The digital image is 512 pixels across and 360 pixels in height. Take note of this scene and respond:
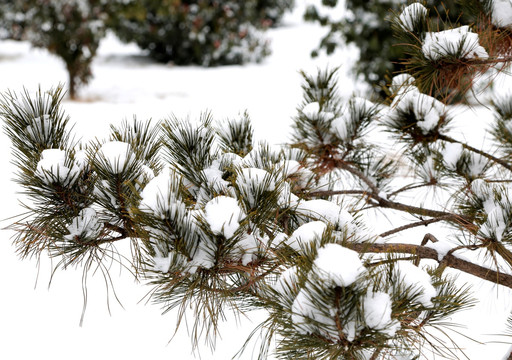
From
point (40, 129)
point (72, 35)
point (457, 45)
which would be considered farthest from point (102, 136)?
point (457, 45)

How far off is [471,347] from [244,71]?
280 inches

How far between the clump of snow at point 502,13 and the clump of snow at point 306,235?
30.6 inches

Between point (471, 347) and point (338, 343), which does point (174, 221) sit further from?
point (471, 347)

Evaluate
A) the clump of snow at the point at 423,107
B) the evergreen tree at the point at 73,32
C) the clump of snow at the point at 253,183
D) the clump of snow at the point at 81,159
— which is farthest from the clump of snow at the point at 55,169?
the evergreen tree at the point at 73,32

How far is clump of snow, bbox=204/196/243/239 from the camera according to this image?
2.38 ft

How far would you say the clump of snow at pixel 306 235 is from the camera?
0.73m

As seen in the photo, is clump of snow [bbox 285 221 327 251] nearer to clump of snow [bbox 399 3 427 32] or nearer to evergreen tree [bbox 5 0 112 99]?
clump of snow [bbox 399 3 427 32]

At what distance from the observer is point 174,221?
729mm

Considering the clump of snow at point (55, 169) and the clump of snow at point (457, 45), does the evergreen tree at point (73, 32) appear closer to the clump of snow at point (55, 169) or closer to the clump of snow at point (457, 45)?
the clump of snow at point (55, 169)

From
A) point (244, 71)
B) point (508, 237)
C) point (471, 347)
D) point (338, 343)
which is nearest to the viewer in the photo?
point (338, 343)

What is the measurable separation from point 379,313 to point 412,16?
31.8 inches

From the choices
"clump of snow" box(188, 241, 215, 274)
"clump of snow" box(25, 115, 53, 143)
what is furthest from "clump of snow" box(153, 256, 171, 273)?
"clump of snow" box(25, 115, 53, 143)

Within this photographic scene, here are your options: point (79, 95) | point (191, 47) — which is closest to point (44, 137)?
point (79, 95)

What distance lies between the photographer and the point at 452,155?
55.2 inches
